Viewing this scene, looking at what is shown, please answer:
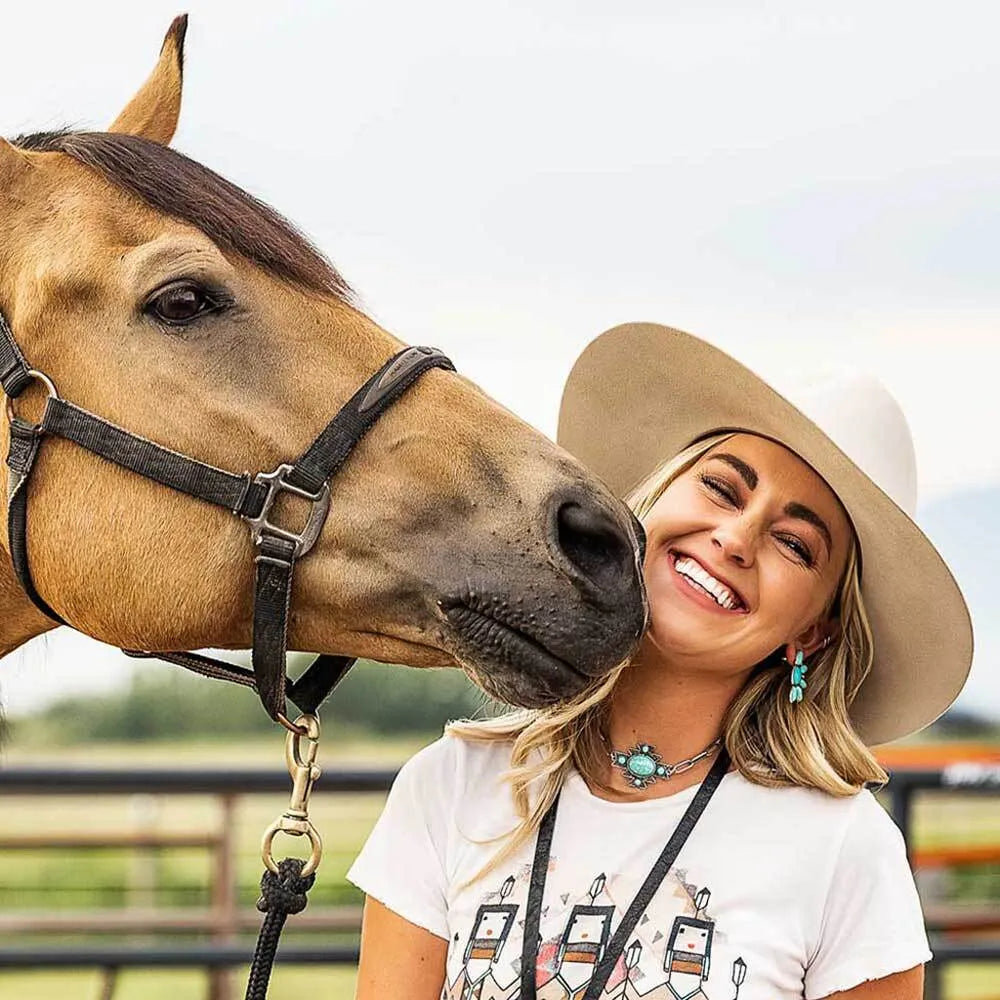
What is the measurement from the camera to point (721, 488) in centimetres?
196

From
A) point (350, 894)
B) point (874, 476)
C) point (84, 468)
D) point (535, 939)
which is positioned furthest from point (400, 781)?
point (350, 894)

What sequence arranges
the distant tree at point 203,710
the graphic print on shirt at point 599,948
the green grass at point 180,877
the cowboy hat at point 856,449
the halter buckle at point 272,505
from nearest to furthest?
the graphic print on shirt at point 599,948 < the halter buckle at point 272,505 < the cowboy hat at point 856,449 < the green grass at point 180,877 < the distant tree at point 203,710

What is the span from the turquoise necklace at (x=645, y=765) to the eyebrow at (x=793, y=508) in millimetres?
323

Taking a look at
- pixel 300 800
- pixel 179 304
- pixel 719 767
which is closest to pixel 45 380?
pixel 179 304

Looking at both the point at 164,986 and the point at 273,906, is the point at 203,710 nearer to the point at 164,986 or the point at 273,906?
the point at 164,986

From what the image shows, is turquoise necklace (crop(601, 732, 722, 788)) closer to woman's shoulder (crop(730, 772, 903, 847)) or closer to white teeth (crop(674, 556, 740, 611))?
woman's shoulder (crop(730, 772, 903, 847))

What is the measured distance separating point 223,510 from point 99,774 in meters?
2.92

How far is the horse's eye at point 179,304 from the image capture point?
72.4 inches

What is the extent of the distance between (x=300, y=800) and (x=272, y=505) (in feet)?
1.20

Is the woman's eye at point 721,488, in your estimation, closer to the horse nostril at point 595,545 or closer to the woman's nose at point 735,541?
the woman's nose at point 735,541

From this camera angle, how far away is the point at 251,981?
69.7 inches

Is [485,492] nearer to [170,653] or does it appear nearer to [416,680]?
[170,653]

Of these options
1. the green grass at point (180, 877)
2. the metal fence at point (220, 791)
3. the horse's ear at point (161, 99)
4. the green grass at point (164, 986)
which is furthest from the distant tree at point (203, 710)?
the horse's ear at point (161, 99)

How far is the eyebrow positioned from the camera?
1.94 meters
